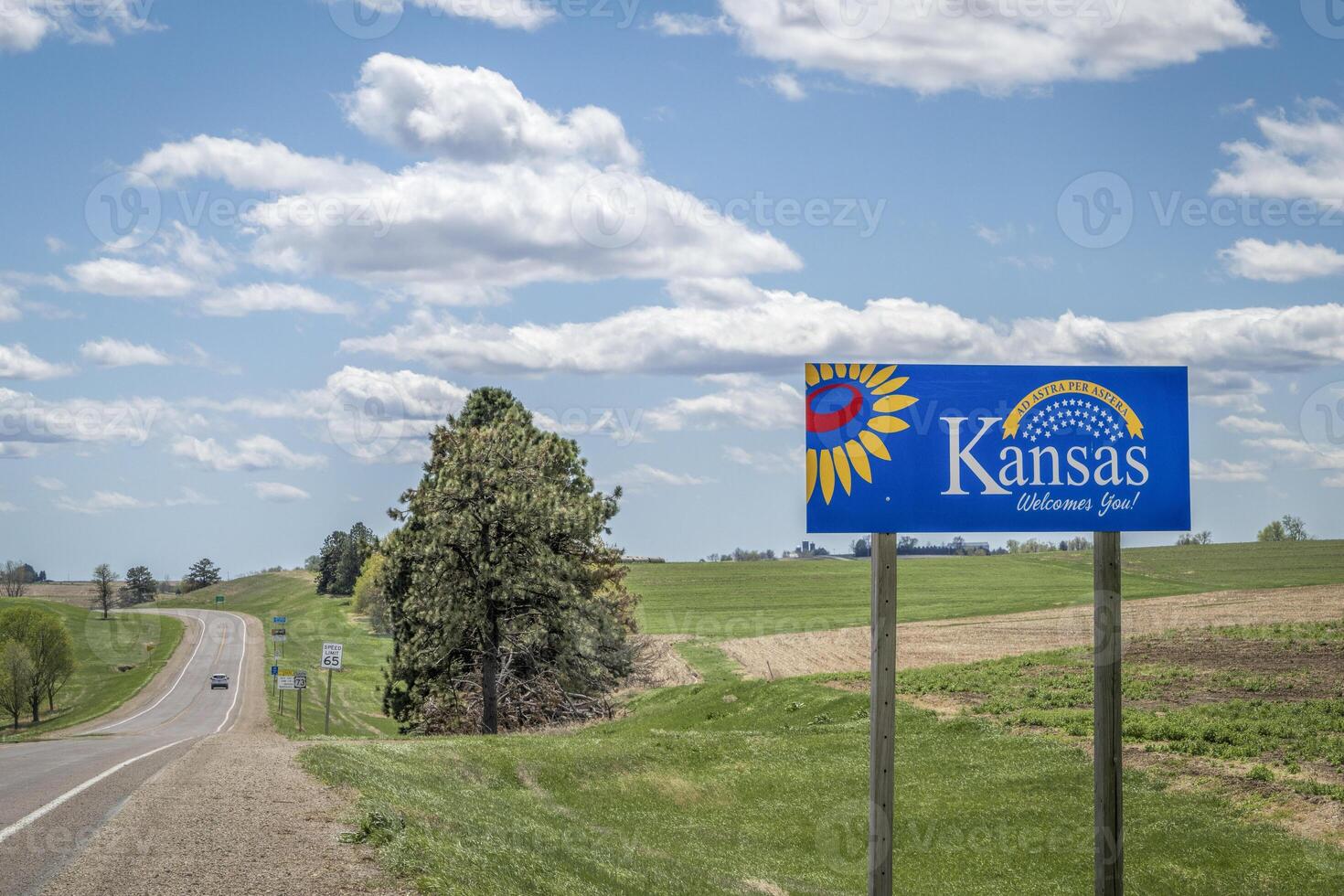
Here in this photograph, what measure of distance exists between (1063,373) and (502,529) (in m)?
27.2

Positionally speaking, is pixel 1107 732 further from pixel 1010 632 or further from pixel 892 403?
pixel 1010 632

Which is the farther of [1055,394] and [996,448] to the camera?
[1055,394]

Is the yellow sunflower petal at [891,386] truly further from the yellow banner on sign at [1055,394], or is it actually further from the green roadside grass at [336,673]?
the green roadside grass at [336,673]

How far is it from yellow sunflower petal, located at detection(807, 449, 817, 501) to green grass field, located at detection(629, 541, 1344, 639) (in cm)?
6668

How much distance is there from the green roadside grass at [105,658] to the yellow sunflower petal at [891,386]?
71.3m

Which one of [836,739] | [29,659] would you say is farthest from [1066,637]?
[29,659]

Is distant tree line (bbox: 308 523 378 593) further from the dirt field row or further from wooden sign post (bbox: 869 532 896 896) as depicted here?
wooden sign post (bbox: 869 532 896 896)

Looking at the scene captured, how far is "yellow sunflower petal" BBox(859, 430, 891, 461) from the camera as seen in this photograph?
12438mm

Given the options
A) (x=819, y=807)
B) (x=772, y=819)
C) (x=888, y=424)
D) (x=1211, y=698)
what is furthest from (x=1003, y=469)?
(x=1211, y=698)

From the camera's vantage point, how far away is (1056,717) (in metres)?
A: 28.3

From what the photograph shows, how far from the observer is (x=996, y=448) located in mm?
12680

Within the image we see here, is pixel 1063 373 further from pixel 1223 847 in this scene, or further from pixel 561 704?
pixel 561 704

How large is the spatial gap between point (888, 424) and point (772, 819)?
38.6 ft
